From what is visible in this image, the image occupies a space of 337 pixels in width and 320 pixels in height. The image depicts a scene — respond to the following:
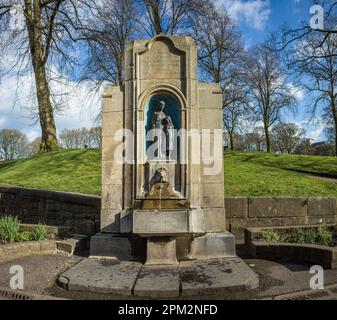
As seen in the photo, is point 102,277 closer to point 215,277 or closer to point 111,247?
point 111,247

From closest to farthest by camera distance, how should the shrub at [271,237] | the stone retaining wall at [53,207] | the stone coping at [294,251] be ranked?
the stone coping at [294,251] → the shrub at [271,237] → the stone retaining wall at [53,207]

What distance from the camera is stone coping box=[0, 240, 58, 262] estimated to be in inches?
281

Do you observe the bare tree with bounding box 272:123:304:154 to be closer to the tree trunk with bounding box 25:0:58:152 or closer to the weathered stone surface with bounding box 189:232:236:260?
the tree trunk with bounding box 25:0:58:152

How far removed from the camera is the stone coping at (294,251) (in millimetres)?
6324

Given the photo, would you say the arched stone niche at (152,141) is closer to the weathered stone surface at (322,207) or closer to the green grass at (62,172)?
the weathered stone surface at (322,207)

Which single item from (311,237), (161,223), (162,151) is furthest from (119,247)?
(311,237)

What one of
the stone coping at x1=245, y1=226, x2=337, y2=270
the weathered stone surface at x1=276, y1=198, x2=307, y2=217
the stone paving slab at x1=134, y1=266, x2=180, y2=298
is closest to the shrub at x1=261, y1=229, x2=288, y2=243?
the stone coping at x1=245, y1=226, x2=337, y2=270

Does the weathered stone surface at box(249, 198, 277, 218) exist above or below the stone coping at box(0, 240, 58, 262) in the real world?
above

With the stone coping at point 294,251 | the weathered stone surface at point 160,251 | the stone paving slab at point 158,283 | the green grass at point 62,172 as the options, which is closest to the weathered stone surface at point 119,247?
the weathered stone surface at point 160,251

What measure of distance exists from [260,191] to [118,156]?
562 centimetres

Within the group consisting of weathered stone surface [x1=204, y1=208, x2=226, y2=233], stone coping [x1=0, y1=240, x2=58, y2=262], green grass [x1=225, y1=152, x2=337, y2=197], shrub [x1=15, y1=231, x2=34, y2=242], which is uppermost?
green grass [x1=225, y1=152, x2=337, y2=197]

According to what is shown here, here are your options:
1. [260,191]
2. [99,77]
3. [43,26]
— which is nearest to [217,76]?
[99,77]

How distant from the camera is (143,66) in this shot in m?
7.79

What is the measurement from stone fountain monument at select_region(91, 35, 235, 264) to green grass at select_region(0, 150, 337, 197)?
410cm
